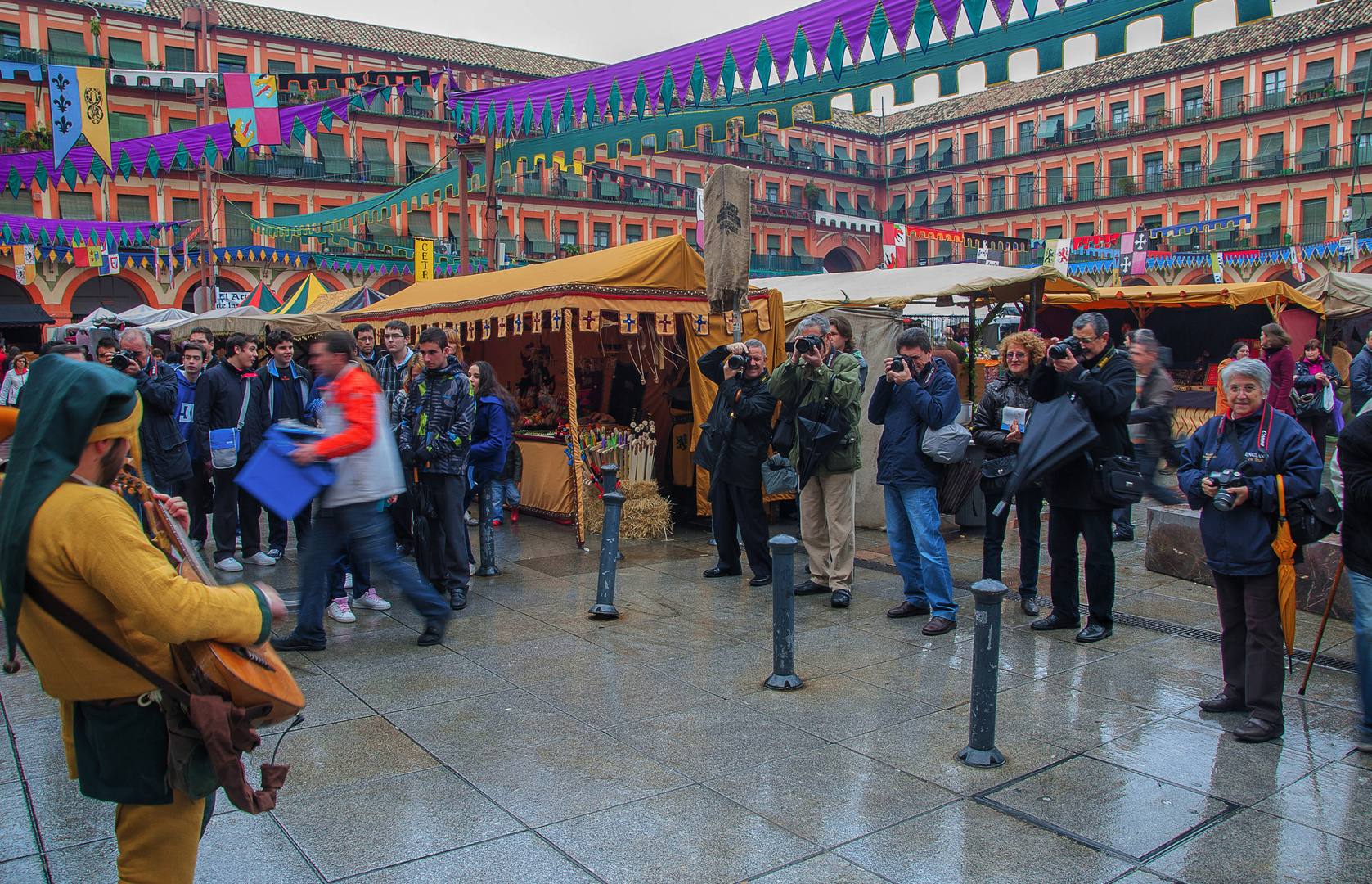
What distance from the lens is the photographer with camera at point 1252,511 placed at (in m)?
4.00

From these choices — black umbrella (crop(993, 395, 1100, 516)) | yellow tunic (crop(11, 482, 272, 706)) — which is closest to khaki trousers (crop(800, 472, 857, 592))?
black umbrella (crop(993, 395, 1100, 516))

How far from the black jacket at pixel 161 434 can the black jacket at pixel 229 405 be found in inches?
7.6

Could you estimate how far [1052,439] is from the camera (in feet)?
17.1

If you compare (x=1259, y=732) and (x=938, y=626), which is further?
(x=938, y=626)

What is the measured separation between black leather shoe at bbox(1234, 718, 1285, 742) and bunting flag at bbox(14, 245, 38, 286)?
3967 centimetres

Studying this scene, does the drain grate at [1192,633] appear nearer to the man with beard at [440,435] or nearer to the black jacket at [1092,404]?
the black jacket at [1092,404]

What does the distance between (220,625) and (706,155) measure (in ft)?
171

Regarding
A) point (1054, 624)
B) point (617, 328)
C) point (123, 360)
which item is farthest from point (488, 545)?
point (617, 328)

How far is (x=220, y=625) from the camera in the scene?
6.70ft

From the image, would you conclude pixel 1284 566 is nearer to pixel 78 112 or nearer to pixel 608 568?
pixel 608 568

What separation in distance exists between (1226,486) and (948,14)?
2.89 metres

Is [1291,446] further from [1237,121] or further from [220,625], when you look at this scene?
[1237,121]

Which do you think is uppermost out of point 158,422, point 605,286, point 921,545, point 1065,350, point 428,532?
point 605,286

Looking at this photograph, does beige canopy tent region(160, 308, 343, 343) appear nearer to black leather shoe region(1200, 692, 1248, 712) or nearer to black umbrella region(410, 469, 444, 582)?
black umbrella region(410, 469, 444, 582)
